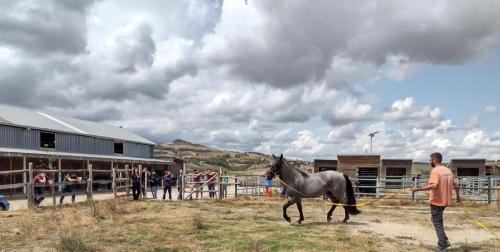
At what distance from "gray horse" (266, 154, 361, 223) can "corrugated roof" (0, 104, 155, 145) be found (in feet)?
84.6

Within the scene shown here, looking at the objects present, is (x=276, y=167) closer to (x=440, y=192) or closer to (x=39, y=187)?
(x=440, y=192)

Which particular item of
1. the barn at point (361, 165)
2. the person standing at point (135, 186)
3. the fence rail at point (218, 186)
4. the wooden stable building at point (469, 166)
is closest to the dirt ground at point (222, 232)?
the fence rail at point (218, 186)

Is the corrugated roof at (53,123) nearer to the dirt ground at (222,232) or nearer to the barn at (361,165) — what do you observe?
the dirt ground at (222,232)

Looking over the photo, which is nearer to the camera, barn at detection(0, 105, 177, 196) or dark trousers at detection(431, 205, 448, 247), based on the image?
dark trousers at detection(431, 205, 448, 247)

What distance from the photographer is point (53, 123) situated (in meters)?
40.2

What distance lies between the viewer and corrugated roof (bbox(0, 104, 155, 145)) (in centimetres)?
3495

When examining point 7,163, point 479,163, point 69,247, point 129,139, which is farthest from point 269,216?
point 129,139

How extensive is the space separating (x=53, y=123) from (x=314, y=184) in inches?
1306

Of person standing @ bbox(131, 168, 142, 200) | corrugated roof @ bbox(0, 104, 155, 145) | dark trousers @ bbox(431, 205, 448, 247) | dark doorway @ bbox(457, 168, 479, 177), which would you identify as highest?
corrugated roof @ bbox(0, 104, 155, 145)

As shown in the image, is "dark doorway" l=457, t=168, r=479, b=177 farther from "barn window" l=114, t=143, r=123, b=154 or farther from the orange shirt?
"barn window" l=114, t=143, r=123, b=154

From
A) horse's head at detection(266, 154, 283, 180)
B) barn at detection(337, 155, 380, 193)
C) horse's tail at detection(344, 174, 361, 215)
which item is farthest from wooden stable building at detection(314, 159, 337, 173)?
horse's head at detection(266, 154, 283, 180)

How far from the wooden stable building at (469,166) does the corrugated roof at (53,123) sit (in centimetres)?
3127

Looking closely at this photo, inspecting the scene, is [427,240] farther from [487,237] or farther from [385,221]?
[385,221]

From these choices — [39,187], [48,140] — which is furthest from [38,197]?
[48,140]
